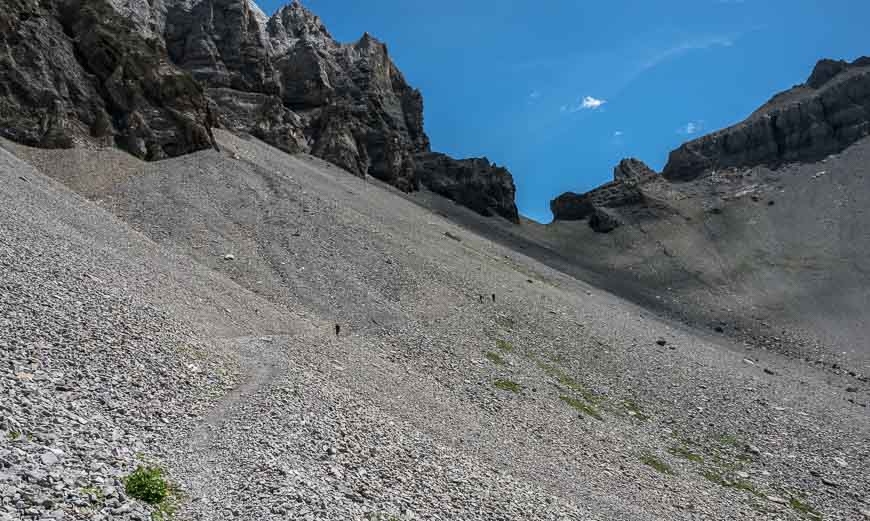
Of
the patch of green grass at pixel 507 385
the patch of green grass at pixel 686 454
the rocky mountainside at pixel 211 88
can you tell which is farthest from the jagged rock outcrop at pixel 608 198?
the patch of green grass at pixel 686 454

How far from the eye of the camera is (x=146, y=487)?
9664mm

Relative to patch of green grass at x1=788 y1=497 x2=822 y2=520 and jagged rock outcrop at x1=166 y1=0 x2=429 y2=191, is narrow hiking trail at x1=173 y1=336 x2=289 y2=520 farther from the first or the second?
jagged rock outcrop at x1=166 y1=0 x2=429 y2=191

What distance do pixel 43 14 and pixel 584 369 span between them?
6157cm

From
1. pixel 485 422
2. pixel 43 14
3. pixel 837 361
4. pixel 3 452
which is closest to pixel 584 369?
pixel 485 422

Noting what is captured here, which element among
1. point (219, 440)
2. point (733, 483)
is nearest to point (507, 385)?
point (733, 483)

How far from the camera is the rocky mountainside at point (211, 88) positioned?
48250 mm

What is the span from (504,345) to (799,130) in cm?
12857

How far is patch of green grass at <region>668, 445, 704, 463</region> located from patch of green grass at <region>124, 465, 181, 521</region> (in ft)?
65.7

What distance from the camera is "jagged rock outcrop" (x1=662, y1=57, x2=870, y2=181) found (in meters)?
118

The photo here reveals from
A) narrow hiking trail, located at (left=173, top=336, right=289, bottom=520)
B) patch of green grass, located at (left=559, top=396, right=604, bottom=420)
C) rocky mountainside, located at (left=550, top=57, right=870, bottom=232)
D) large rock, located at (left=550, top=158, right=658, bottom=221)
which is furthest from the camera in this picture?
large rock, located at (left=550, top=158, right=658, bottom=221)

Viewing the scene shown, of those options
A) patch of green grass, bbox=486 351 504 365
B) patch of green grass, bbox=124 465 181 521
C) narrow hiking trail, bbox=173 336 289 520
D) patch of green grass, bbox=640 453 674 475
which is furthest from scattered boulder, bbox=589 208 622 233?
patch of green grass, bbox=124 465 181 521

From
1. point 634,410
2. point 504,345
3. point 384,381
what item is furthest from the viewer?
point 504,345

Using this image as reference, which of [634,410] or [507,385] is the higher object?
[634,410]

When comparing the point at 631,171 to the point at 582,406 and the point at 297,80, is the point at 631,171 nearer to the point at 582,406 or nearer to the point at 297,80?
the point at 297,80
